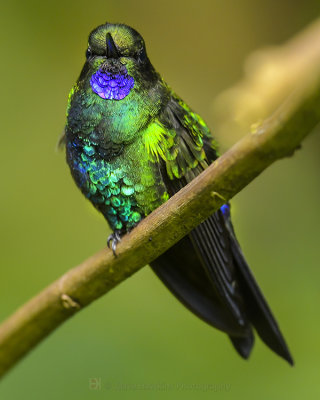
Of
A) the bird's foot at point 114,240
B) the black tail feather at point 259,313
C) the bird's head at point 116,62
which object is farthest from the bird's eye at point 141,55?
the black tail feather at point 259,313

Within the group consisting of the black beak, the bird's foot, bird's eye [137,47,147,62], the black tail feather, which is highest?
the black beak

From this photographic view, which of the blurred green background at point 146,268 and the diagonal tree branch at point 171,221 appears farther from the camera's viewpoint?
the blurred green background at point 146,268

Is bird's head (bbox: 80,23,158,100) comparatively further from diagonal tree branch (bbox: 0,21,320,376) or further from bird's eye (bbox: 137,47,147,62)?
diagonal tree branch (bbox: 0,21,320,376)

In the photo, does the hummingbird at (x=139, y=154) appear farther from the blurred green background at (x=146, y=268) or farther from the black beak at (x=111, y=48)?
the blurred green background at (x=146, y=268)

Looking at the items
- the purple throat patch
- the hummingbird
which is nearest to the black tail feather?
the hummingbird

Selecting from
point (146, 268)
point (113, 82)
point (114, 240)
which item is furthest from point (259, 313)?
point (146, 268)

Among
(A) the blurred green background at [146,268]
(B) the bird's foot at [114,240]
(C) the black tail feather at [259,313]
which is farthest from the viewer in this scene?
(A) the blurred green background at [146,268]

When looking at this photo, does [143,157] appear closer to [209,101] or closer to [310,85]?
[310,85]
